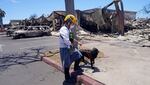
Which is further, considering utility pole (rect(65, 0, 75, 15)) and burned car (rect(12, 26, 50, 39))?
burned car (rect(12, 26, 50, 39))

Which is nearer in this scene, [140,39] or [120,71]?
[120,71]

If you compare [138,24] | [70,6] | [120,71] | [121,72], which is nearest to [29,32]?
[138,24]

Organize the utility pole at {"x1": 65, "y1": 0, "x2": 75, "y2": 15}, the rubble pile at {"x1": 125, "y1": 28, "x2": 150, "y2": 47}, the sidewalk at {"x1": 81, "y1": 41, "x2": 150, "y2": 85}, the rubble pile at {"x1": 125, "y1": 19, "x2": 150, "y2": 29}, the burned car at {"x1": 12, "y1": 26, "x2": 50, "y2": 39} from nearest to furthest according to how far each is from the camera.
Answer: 1. the sidewalk at {"x1": 81, "y1": 41, "x2": 150, "y2": 85}
2. the utility pole at {"x1": 65, "y1": 0, "x2": 75, "y2": 15}
3. the rubble pile at {"x1": 125, "y1": 28, "x2": 150, "y2": 47}
4. the burned car at {"x1": 12, "y1": 26, "x2": 50, "y2": 39}
5. the rubble pile at {"x1": 125, "y1": 19, "x2": 150, "y2": 29}

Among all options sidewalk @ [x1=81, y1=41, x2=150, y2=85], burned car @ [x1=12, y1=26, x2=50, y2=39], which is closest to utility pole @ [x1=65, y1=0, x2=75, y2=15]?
sidewalk @ [x1=81, y1=41, x2=150, y2=85]

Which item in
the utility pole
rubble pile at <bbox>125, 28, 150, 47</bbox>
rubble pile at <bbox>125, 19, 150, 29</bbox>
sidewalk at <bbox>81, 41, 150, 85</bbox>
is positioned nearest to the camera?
sidewalk at <bbox>81, 41, 150, 85</bbox>

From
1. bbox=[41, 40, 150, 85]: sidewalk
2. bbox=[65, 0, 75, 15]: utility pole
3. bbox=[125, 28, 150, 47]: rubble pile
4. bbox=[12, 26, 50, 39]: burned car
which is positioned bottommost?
bbox=[41, 40, 150, 85]: sidewalk

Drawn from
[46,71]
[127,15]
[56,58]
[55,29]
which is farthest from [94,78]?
[127,15]

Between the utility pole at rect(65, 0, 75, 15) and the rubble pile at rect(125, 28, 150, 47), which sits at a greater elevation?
the utility pole at rect(65, 0, 75, 15)

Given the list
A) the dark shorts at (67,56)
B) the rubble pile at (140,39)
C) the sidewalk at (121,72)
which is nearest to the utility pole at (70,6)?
the sidewalk at (121,72)

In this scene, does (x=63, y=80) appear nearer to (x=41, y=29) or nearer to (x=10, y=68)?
(x=10, y=68)

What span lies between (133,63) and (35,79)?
3261 millimetres

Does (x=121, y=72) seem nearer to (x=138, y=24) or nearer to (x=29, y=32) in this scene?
(x=29, y=32)

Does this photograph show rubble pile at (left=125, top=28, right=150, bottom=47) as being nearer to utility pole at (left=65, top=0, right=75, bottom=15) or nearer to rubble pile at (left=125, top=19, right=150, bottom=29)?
utility pole at (left=65, top=0, right=75, bottom=15)

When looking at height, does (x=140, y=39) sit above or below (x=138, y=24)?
below
